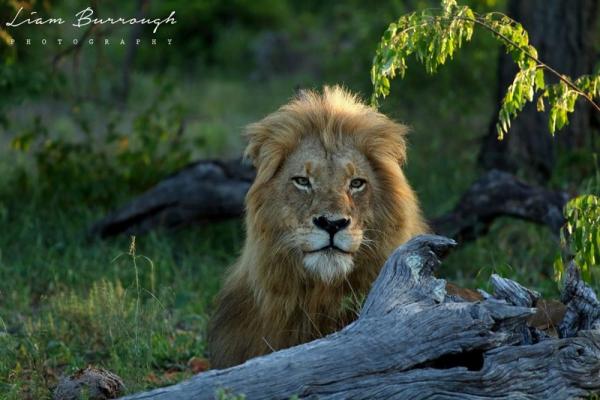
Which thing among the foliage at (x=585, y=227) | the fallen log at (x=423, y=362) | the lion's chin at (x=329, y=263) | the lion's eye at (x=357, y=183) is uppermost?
the lion's eye at (x=357, y=183)

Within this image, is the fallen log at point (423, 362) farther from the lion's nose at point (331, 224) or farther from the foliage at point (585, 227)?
the lion's nose at point (331, 224)

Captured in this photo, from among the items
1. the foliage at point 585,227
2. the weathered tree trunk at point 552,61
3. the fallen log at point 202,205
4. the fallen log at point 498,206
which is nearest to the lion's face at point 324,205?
the foliage at point 585,227

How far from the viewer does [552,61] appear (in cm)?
798

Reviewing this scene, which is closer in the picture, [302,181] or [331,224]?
[331,224]

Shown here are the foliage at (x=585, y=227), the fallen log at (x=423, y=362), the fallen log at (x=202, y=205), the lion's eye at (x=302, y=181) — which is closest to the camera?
the fallen log at (x=423, y=362)

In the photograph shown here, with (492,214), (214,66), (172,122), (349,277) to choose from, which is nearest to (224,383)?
(349,277)

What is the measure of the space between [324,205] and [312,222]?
91 millimetres

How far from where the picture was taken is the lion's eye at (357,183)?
471cm

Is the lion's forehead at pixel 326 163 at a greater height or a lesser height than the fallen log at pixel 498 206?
greater

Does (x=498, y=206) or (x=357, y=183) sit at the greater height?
(x=357, y=183)

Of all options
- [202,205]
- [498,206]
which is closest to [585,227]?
[498,206]

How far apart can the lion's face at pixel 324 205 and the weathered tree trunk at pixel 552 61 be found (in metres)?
3.53

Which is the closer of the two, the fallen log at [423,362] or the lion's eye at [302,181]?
the fallen log at [423,362]

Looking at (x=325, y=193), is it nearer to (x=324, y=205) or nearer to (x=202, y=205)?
(x=324, y=205)
